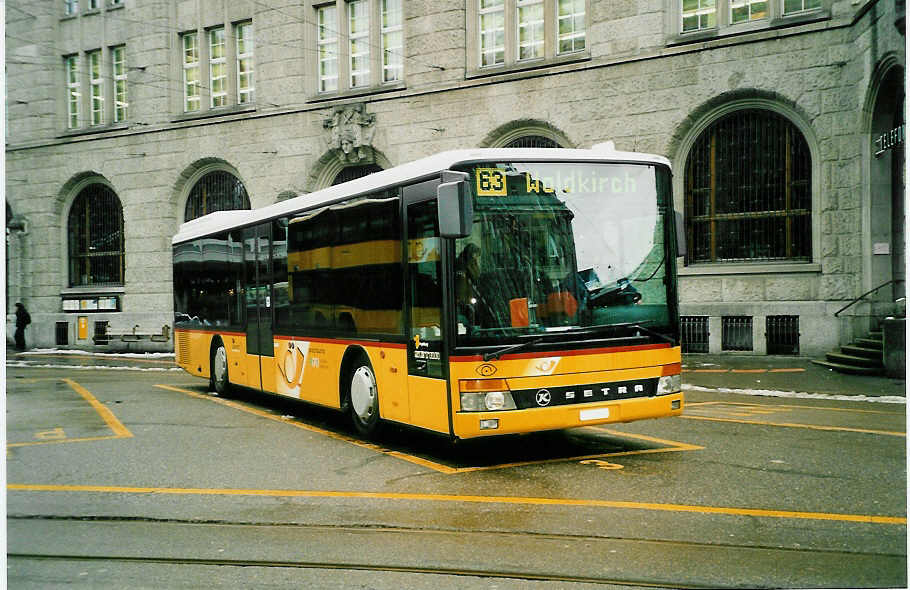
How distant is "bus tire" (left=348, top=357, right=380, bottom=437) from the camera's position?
1001cm

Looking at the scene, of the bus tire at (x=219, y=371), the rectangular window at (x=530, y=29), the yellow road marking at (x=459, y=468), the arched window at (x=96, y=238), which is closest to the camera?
the yellow road marking at (x=459, y=468)

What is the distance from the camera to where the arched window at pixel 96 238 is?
30953 mm

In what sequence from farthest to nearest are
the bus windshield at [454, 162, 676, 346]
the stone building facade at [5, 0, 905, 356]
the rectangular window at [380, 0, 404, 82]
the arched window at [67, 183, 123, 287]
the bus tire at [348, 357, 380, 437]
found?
the arched window at [67, 183, 123, 287]
the rectangular window at [380, 0, 404, 82]
the stone building facade at [5, 0, 905, 356]
the bus tire at [348, 357, 380, 437]
the bus windshield at [454, 162, 676, 346]

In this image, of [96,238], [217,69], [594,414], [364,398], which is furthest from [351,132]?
[594,414]

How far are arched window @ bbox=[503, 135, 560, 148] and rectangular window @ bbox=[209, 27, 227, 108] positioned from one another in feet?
33.2

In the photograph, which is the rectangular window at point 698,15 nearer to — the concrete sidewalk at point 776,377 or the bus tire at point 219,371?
the concrete sidewalk at point 776,377

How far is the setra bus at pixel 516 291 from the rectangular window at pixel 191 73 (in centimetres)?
2077

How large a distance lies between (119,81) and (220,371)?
1720cm

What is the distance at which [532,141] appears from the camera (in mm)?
23391

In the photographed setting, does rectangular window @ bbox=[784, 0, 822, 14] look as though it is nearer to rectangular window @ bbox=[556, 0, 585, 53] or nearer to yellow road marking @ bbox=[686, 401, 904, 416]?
rectangular window @ bbox=[556, 0, 585, 53]

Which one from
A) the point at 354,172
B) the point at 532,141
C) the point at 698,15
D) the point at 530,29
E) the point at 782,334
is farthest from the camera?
the point at 354,172

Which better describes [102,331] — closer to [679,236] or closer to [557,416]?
[679,236]

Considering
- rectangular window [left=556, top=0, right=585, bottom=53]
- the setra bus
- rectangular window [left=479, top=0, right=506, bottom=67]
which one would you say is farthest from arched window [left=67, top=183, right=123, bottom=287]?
the setra bus

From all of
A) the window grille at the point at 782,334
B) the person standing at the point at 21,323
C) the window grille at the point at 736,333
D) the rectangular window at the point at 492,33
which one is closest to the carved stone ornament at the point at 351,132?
the rectangular window at the point at 492,33
